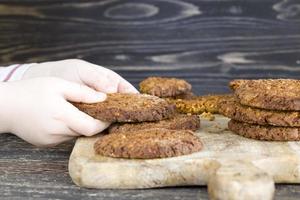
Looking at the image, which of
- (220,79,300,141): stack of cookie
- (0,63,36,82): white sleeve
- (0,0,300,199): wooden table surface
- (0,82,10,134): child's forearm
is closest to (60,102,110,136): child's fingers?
(0,82,10,134): child's forearm

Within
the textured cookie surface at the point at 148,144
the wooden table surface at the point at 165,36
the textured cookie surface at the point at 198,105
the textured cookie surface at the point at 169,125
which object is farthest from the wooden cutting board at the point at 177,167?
the wooden table surface at the point at 165,36

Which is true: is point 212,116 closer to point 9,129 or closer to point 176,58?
point 9,129

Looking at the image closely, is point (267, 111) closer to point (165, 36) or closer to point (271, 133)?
point (271, 133)

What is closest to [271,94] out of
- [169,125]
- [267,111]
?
[267,111]

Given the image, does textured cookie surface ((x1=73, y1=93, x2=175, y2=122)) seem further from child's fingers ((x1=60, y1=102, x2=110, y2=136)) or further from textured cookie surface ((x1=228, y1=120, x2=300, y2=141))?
textured cookie surface ((x1=228, y1=120, x2=300, y2=141))

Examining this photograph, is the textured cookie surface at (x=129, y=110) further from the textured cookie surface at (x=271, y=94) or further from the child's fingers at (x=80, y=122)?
the textured cookie surface at (x=271, y=94)
